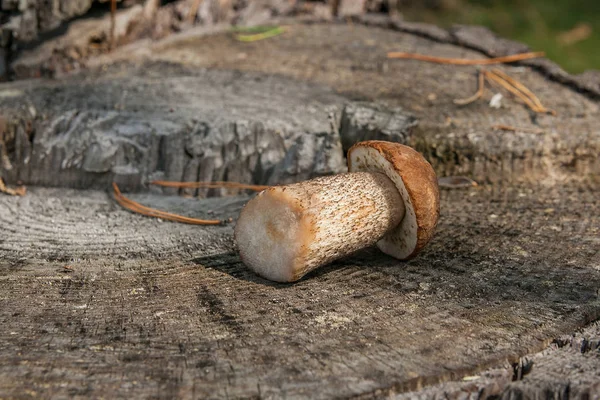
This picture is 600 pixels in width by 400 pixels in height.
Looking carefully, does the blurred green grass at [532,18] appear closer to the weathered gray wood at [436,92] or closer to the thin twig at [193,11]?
the weathered gray wood at [436,92]

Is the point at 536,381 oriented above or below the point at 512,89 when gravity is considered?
below

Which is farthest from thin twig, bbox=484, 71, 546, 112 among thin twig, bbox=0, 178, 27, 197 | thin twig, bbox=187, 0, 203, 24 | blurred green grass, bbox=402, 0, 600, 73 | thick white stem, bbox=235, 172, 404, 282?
blurred green grass, bbox=402, 0, 600, 73

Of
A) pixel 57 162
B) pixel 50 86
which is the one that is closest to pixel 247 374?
pixel 57 162

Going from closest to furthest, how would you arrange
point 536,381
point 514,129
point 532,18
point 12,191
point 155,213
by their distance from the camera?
1. point 536,381
2. point 155,213
3. point 12,191
4. point 514,129
5. point 532,18

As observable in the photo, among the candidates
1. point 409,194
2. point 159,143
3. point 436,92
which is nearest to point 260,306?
point 409,194

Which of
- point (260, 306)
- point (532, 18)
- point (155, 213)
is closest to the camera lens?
point (260, 306)

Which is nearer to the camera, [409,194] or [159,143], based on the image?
[409,194]

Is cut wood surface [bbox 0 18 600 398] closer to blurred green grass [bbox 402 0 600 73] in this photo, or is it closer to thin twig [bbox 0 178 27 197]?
thin twig [bbox 0 178 27 197]

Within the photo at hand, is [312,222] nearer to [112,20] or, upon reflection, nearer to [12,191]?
→ [12,191]
